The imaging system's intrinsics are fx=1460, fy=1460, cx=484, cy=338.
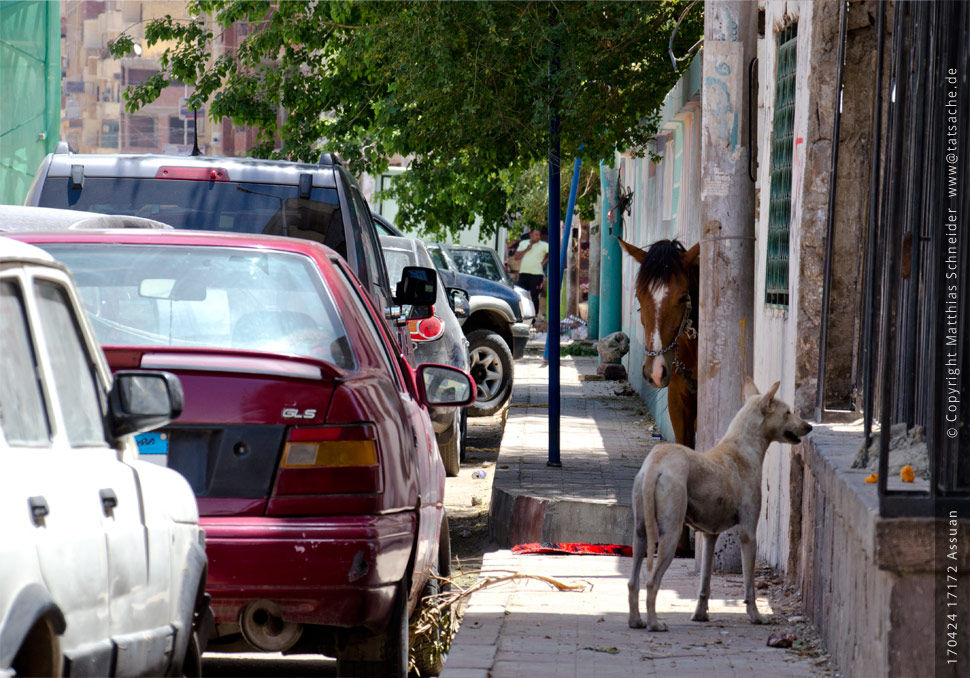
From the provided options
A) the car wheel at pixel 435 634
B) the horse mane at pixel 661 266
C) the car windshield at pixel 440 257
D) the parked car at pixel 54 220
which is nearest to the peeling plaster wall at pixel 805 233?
the horse mane at pixel 661 266

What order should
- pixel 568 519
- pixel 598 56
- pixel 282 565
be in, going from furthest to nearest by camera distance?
pixel 598 56 < pixel 568 519 < pixel 282 565

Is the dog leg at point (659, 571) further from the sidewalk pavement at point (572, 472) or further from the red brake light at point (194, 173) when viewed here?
the red brake light at point (194, 173)

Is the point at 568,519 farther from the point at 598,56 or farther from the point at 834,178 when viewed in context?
the point at 598,56

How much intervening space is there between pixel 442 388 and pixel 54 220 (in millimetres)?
2001

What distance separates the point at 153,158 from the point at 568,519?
12.1 ft

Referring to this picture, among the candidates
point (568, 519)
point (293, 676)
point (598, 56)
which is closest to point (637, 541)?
point (293, 676)

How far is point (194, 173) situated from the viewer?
313 inches

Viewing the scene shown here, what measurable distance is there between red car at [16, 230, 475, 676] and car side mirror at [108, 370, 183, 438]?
3.47 feet

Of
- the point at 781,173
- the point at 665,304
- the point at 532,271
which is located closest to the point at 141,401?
the point at 781,173

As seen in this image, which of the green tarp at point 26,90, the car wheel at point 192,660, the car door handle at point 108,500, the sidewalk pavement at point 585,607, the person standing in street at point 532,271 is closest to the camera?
the car door handle at point 108,500

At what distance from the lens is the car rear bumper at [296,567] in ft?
15.7

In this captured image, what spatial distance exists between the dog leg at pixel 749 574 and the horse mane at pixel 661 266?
3.10m

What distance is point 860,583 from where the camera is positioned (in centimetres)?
502

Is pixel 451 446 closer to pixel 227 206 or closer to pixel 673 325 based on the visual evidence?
pixel 673 325
